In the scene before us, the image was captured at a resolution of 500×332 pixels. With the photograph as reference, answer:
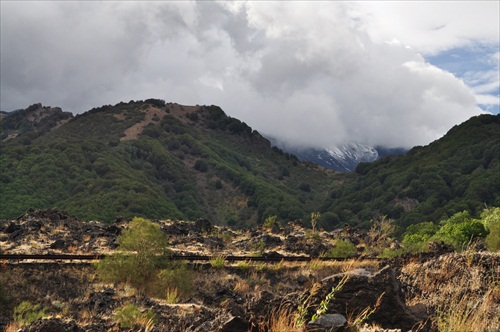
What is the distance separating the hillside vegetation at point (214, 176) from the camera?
318 feet

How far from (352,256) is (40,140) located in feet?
439

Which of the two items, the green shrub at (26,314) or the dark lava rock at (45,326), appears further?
the green shrub at (26,314)

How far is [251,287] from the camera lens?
23438 mm

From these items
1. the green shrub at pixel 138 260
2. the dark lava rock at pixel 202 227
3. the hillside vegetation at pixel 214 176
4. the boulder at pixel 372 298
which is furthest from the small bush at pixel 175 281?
the hillside vegetation at pixel 214 176

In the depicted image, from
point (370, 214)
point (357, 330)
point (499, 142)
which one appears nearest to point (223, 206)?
point (370, 214)

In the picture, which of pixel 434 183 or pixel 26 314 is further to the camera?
pixel 434 183

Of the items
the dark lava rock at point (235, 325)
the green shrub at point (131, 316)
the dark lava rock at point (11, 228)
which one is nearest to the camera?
the dark lava rock at point (235, 325)

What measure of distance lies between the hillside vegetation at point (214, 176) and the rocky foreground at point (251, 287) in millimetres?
55076

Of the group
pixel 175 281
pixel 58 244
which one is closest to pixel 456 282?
pixel 175 281

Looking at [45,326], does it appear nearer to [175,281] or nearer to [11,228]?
[175,281]

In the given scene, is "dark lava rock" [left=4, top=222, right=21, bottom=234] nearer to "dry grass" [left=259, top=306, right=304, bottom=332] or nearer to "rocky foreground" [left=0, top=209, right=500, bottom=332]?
"rocky foreground" [left=0, top=209, right=500, bottom=332]

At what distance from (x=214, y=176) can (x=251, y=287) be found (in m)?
115

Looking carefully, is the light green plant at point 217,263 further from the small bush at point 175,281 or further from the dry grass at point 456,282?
the dry grass at point 456,282

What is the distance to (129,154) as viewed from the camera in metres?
131
